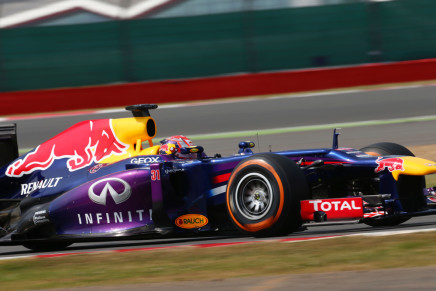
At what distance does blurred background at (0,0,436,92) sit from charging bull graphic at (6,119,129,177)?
9993 mm

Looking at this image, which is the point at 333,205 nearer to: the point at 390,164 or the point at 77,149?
the point at 390,164

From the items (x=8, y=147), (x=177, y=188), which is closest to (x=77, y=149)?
(x=8, y=147)

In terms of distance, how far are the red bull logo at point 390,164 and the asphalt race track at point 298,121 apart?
6.73 metres

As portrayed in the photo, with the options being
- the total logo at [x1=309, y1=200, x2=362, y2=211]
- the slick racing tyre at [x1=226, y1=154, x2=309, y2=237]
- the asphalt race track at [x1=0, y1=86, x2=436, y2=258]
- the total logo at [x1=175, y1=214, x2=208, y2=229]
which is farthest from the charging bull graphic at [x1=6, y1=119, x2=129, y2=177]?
the asphalt race track at [x1=0, y1=86, x2=436, y2=258]

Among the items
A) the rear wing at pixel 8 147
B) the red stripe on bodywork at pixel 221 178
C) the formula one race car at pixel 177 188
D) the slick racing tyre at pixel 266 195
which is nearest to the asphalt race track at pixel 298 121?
the rear wing at pixel 8 147

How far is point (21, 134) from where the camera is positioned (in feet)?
56.7

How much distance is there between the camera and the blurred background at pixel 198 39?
62.0 ft

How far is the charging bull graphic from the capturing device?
29.5ft

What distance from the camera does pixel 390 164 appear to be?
753cm

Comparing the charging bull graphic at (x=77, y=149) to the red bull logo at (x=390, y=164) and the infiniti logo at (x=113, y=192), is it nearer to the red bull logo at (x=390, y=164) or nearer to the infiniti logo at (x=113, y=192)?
the infiniti logo at (x=113, y=192)

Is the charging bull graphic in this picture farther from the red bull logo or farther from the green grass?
the red bull logo

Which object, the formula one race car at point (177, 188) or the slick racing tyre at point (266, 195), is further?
the formula one race car at point (177, 188)

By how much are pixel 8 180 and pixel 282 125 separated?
27.0 feet

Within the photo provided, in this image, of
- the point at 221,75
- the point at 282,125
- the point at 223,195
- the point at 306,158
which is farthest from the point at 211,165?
the point at 221,75
